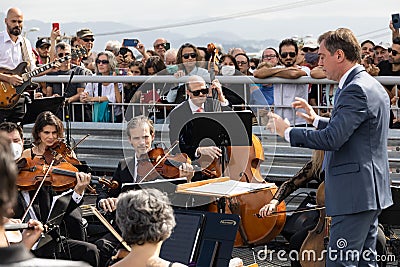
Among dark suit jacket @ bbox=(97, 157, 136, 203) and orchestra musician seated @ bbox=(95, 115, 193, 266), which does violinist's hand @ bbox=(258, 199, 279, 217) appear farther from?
dark suit jacket @ bbox=(97, 157, 136, 203)

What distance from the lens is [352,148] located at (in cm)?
546

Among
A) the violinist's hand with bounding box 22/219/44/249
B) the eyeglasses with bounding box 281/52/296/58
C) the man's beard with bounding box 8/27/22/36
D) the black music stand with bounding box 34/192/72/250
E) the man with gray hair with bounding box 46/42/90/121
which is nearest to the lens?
the violinist's hand with bounding box 22/219/44/249

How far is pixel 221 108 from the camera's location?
7.64m

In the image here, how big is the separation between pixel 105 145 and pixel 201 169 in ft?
7.44

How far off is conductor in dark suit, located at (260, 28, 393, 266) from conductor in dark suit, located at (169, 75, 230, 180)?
→ 1833 millimetres

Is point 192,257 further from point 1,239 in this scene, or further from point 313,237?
point 1,239

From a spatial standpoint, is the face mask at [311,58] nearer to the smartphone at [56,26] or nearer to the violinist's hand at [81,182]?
the smartphone at [56,26]

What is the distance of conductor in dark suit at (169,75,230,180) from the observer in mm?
7355

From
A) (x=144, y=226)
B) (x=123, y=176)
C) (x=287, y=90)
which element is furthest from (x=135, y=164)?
(x=144, y=226)

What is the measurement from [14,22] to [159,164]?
328 cm

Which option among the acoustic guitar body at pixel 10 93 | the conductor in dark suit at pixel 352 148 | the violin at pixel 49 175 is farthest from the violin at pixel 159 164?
the acoustic guitar body at pixel 10 93

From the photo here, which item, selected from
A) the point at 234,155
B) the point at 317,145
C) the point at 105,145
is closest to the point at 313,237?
the point at 234,155

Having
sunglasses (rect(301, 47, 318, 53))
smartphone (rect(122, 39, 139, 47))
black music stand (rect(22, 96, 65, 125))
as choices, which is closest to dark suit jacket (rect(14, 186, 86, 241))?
black music stand (rect(22, 96, 65, 125))

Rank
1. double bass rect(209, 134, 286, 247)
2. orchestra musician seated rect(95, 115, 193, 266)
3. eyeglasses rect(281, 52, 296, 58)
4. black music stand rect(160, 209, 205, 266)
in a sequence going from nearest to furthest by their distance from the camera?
black music stand rect(160, 209, 205, 266) < orchestra musician seated rect(95, 115, 193, 266) < double bass rect(209, 134, 286, 247) < eyeglasses rect(281, 52, 296, 58)
